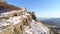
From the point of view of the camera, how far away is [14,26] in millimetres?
21016

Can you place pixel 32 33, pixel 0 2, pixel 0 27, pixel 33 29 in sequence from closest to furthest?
pixel 0 27 → pixel 32 33 → pixel 33 29 → pixel 0 2

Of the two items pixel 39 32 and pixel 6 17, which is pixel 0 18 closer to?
pixel 6 17

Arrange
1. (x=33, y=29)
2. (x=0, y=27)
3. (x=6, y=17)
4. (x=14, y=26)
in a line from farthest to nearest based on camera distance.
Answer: (x=33, y=29), (x=6, y=17), (x=14, y=26), (x=0, y=27)

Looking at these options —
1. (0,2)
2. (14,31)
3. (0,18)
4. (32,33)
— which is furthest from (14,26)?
(0,2)

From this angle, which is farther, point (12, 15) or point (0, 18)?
point (12, 15)

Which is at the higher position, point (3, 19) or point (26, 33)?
point (3, 19)

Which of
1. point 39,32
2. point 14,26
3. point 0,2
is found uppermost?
point 0,2

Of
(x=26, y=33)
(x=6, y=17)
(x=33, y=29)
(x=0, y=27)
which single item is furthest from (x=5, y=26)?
(x=33, y=29)

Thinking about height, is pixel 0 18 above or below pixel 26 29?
above

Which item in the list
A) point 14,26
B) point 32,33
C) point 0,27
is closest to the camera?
point 0,27

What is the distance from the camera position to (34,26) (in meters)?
28.5

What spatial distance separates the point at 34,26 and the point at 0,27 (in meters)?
11.2

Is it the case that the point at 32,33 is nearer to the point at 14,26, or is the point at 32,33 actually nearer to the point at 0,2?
the point at 14,26

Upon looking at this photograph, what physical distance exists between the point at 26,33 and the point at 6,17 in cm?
398
